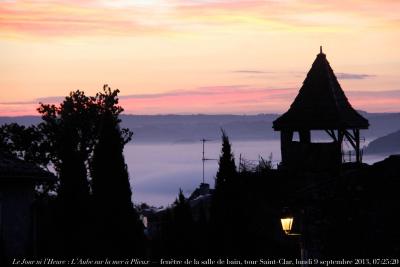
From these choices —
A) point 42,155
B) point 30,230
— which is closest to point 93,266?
point 30,230

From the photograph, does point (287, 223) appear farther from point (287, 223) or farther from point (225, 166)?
point (225, 166)

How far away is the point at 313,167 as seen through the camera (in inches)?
1393

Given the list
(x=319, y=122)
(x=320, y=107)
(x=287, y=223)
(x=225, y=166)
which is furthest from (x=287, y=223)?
(x=320, y=107)

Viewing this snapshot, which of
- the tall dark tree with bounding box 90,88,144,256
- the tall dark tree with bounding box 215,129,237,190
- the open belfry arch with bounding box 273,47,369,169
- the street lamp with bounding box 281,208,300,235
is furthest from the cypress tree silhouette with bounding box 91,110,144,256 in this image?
the open belfry arch with bounding box 273,47,369,169

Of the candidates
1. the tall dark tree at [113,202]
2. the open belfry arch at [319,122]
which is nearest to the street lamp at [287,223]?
the tall dark tree at [113,202]

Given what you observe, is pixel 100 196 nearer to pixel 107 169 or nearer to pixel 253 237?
pixel 107 169

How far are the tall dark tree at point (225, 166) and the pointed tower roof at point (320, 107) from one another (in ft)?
19.5

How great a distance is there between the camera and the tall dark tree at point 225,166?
99.4 ft

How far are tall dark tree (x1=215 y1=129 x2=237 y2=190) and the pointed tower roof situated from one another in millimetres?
5943

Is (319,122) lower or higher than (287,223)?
higher

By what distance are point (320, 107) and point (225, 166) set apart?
7.39m

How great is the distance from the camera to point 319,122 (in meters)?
35.2

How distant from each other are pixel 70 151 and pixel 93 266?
3.77 m

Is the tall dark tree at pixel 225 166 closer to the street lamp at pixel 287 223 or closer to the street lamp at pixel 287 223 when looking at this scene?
the street lamp at pixel 287 223
